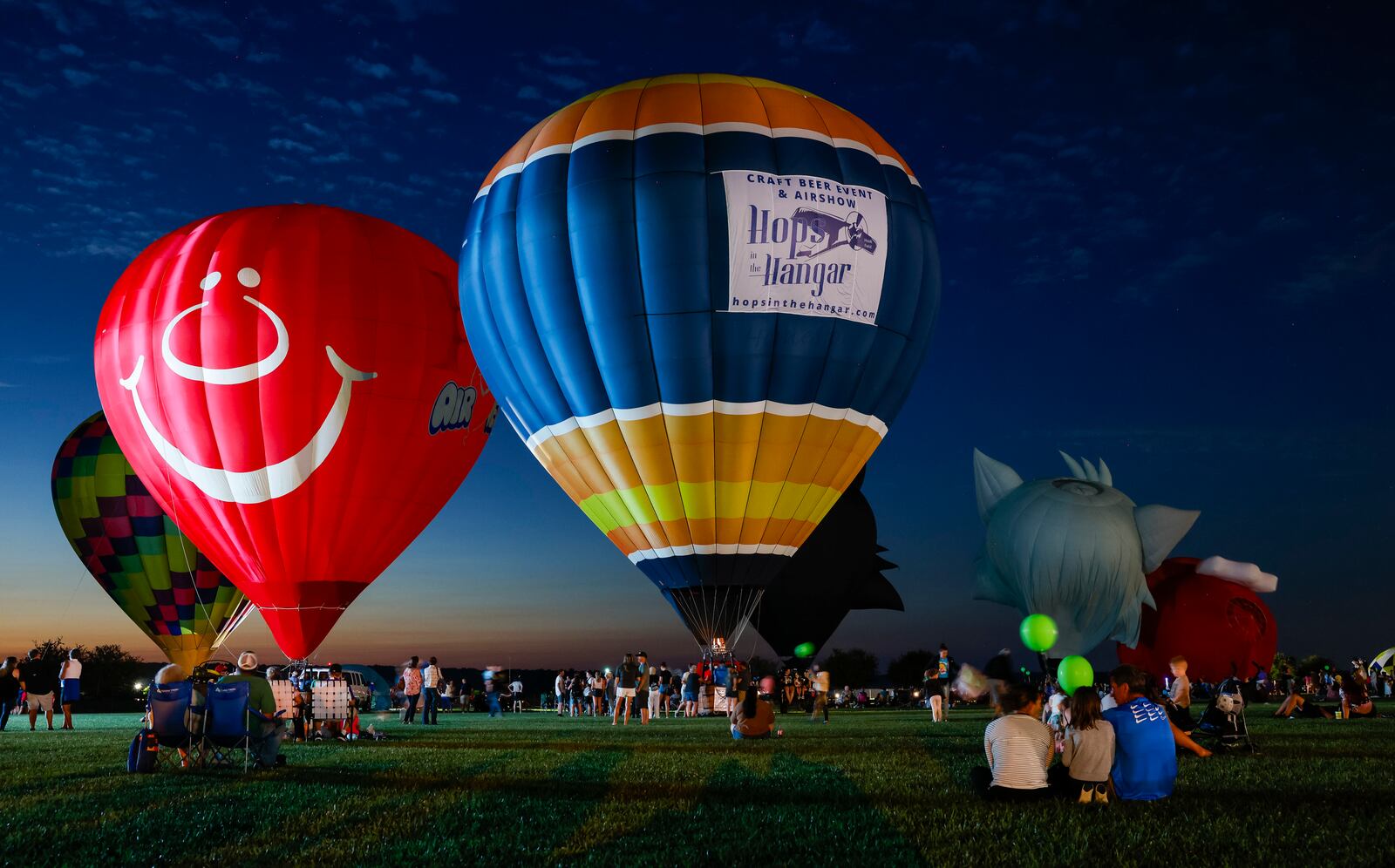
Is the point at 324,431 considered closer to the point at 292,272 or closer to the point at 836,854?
the point at 292,272

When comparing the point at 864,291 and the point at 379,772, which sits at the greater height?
the point at 864,291

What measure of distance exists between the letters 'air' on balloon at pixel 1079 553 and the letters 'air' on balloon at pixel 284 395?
1404cm

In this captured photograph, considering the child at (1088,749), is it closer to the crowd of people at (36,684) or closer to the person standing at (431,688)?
the person standing at (431,688)

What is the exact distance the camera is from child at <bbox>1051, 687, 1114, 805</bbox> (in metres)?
6.58

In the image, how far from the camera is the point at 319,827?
6.25 m

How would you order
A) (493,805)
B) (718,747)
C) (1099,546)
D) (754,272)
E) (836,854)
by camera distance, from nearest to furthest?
(836,854) < (493,805) < (718,747) < (754,272) < (1099,546)

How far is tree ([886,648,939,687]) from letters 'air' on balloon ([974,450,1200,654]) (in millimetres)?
24424

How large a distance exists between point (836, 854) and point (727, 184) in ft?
42.0

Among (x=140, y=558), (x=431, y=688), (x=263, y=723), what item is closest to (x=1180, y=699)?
(x=263, y=723)

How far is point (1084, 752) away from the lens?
6609 millimetres

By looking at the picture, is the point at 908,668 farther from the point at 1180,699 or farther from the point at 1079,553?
the point at 1180,699

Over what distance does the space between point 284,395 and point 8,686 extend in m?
6.31

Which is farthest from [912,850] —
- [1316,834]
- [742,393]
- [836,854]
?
[742,393]

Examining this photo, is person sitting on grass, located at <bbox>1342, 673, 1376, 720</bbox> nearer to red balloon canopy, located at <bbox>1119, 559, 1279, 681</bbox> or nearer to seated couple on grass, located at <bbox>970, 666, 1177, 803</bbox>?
red balloon canopy, located at <bbox>1119, 559, 1279, 681</bbox>
